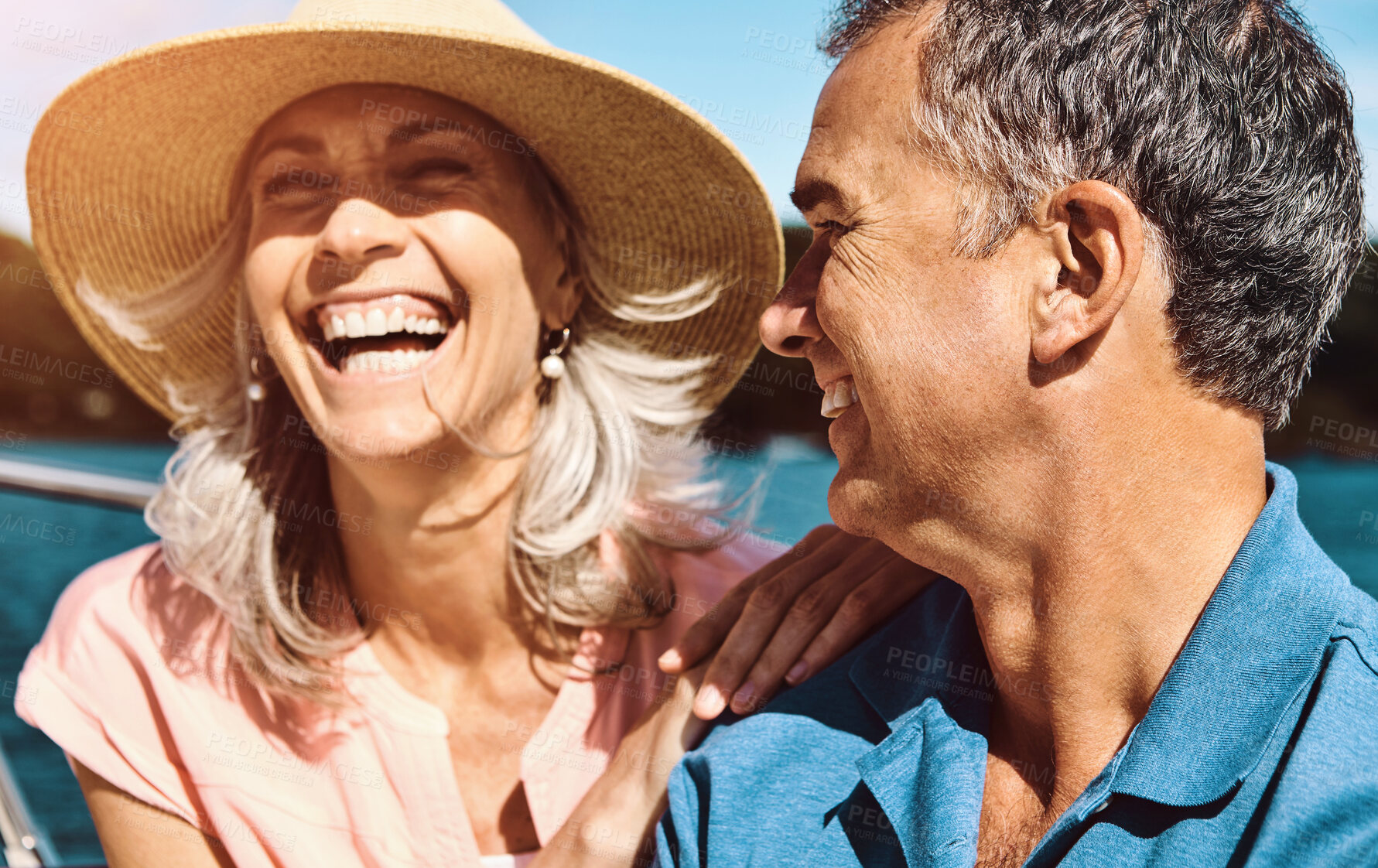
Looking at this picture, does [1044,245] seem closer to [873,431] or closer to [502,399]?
[873,431]

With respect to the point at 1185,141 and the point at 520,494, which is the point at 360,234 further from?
the point at 1185,141

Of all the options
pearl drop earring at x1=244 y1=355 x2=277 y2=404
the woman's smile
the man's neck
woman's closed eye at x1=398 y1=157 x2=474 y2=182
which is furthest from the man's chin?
pearl drop earring at x1=244 y1=355 x2=277 y2=404

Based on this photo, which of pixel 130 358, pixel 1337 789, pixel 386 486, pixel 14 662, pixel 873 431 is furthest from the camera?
pixel 14 662

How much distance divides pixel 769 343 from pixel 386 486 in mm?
894

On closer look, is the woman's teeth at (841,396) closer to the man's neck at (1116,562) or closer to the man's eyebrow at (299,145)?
the man's neck at (1116,562)

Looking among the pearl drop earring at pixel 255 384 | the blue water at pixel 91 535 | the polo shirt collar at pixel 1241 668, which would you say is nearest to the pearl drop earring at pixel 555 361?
the blue water at pixel 91 535

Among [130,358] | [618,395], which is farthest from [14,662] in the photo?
[618,395]

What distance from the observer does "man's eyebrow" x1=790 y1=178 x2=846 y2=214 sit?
135 centimetres

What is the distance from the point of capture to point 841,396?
1.45 m

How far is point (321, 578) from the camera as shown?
2193 mm

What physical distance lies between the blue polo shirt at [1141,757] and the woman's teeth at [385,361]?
0.91 meters

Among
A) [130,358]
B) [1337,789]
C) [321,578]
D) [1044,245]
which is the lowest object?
[321,578]

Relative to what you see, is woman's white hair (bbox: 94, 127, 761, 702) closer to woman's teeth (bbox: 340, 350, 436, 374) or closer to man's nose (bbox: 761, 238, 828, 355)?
woman's teeth (bbox: 340, 350, 436, 374)

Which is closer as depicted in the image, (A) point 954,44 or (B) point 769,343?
(A) point 954,44
